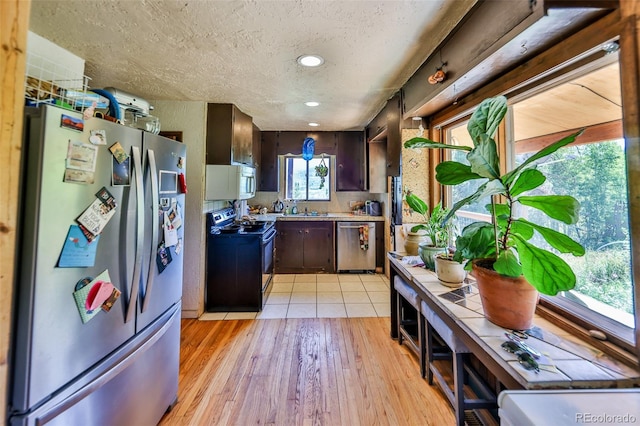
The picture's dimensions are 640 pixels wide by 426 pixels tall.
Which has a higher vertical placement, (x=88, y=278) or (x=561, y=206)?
(x=561, y=206)

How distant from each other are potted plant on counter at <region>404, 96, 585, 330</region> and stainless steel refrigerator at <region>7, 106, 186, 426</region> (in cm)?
146

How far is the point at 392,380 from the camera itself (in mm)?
1725

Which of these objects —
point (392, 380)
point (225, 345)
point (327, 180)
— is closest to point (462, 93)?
point (392, 380)

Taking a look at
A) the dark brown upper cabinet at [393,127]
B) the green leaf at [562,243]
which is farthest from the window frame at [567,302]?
the dark brown upper cabinet at [393,127]

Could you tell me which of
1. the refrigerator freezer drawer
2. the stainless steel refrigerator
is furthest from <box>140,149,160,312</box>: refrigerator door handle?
the refrigerator freezer drawer

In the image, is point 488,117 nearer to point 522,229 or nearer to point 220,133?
point 522,229

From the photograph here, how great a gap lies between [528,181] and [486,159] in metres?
0.17

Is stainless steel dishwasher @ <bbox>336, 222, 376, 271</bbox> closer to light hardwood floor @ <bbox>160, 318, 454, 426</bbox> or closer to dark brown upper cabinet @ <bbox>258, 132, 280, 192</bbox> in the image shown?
dark brown upper cabinet @ <bbox>258, 132, 280, 192</bbox>

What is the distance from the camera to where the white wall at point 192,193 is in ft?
8.77

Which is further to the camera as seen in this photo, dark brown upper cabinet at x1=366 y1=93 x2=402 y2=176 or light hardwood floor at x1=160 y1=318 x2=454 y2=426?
dark brown upper cabinet at x1=366 y1=93 x2=402 y2=176

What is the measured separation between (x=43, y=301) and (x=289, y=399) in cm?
138

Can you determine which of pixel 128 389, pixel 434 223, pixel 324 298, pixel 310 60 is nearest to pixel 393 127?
pixel 310 60

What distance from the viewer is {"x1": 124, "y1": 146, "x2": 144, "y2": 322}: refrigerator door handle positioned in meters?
1.16

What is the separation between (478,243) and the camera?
3.53 ft
